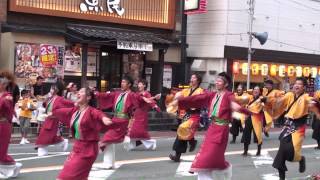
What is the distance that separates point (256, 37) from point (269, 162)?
15.0m

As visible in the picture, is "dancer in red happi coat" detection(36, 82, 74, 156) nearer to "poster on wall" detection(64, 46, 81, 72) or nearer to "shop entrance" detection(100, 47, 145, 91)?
"poster on wall" detection(64, 46, 81, 72)

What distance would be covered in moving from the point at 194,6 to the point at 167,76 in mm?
3356

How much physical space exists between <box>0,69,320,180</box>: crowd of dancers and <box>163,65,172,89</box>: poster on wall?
36.7 ft

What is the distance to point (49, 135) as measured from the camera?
1162 centimetres

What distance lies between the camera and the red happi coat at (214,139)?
8.34m

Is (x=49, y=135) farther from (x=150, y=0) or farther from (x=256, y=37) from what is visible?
(x=256, y=37)

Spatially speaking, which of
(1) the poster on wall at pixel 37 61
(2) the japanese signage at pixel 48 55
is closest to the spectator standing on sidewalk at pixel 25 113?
(1) the poster on wall at pixel 37 61

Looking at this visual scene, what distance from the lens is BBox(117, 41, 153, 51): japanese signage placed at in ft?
69.3

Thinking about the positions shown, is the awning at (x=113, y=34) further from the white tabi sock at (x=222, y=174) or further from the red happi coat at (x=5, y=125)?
the white tabi sock at (x=222, y=174)

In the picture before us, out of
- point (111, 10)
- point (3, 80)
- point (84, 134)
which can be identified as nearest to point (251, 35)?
point (111, 10)

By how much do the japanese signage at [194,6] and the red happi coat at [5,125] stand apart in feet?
54.6

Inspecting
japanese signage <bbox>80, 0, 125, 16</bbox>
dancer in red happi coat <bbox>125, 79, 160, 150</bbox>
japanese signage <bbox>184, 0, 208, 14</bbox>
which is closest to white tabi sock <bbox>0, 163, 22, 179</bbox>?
dancer in red happi coat <bbox>125, 79, 160, 150</bbox>

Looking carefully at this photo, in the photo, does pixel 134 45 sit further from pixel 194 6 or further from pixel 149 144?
pixel 149 144

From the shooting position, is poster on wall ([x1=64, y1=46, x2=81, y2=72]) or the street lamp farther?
the street lamp
